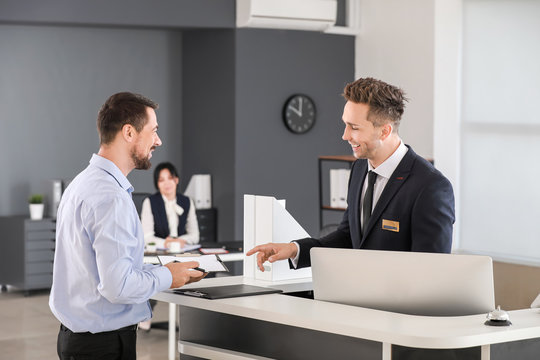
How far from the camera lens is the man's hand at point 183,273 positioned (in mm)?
3098

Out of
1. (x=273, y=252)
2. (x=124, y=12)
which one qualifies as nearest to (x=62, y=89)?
(x=124, y=12)

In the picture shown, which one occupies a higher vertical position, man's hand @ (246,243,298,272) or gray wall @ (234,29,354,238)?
gray wall @ (234,29,354,238)

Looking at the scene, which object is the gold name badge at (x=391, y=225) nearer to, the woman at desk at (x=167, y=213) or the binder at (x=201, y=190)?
the woman at desk at (x=167, y=213)

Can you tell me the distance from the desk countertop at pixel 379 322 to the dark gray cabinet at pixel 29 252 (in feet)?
18.8

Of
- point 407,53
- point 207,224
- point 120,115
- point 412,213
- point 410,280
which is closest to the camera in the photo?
point 410,280

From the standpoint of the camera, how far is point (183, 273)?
→ 3.12 m

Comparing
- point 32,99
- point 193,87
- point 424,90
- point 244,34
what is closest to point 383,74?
point 424,90

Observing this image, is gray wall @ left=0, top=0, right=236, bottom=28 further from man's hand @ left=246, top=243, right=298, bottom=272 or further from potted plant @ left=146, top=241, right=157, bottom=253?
man's hand @ left=246, top=243, right=298, bottom=272

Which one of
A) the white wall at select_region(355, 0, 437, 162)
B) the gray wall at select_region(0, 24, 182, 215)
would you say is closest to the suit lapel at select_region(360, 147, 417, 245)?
the white wall at select_region(355, 0, 437, 162)

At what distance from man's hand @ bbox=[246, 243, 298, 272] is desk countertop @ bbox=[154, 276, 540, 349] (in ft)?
0.98

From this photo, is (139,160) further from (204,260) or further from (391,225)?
(391,225)

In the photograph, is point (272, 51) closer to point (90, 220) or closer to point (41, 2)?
point (41, 2)

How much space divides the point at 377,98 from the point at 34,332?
4786 millimetres

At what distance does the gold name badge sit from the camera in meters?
3.30
